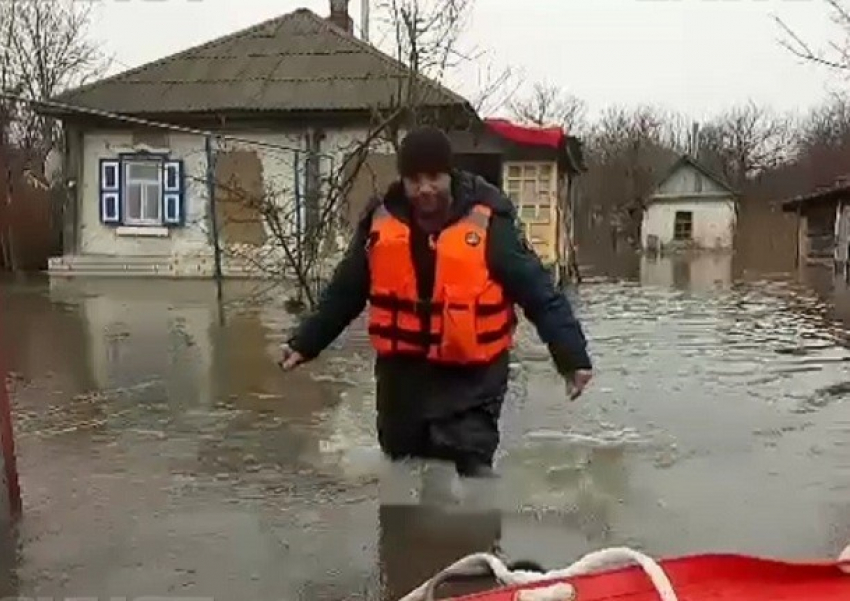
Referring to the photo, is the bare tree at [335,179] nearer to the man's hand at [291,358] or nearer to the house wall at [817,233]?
the man's hand at [291,358]

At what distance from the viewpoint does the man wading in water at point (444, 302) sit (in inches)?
190

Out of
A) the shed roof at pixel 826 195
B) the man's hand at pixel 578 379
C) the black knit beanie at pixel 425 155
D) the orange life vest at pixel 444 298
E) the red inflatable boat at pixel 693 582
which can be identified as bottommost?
the red inflatable boat at pixel 693 582

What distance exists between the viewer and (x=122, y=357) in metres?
10.6

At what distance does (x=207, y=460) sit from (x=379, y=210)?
80.7 inches

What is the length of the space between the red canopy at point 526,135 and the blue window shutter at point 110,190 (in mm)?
7431

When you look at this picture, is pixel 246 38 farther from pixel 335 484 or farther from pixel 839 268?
pixel 335 484

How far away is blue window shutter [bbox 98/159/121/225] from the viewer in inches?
925

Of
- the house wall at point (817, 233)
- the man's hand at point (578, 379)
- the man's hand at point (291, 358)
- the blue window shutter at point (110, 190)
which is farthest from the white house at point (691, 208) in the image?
the man's hand at point (578, 379)

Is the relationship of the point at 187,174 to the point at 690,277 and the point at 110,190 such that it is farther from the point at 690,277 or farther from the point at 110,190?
the point at 690,277

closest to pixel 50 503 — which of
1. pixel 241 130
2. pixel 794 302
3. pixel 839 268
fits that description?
pixel 794 302

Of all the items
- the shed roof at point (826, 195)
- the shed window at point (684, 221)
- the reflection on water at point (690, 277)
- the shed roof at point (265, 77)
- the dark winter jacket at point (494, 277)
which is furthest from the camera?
the shed window at point (684, 221)

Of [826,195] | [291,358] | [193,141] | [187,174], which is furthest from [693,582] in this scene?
[826,195]

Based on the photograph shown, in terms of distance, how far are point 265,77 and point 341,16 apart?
4.11 meters

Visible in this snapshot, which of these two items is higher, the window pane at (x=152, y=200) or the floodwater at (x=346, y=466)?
the window pane at (x=152, y=200)
